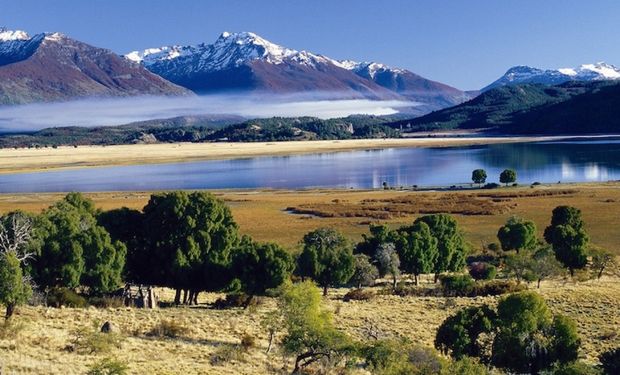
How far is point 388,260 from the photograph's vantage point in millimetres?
42625

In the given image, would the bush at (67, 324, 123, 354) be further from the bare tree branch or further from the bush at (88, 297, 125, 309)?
the bush at (88, 297, 125, 309)

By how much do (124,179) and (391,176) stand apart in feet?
172

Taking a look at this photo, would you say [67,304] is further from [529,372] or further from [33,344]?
[529,372]

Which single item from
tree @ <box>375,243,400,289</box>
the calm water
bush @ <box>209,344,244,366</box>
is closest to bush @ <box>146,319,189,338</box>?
bush @ <box>209,344,244,366</box>

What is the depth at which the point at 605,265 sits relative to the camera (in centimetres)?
4450

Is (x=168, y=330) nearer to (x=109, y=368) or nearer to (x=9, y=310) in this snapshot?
(x=9, y=310)

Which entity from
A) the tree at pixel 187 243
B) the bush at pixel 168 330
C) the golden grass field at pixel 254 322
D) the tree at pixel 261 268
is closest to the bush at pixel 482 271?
the golden grass field at pixel 254 322

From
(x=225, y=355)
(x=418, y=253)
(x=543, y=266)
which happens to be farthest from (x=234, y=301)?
(x=543, y=266)

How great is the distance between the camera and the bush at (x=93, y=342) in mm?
23359

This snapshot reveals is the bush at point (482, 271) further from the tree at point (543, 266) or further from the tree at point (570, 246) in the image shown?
the tree at point (570, 246)

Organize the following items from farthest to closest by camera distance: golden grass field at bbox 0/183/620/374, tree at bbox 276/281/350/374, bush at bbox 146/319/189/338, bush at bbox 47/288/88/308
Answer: bush at bbox 47/288/88/308, bush at bbox 146/319/189/338, tree at bbox 276/281/350/374, golden grass field at bbox 0/183/620/374

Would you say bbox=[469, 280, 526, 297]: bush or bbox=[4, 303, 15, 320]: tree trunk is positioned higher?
bbox=[4, 303, 15, 320]: tree trunk

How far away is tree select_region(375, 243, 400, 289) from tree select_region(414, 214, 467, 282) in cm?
301

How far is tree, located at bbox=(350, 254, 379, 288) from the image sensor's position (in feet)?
138
